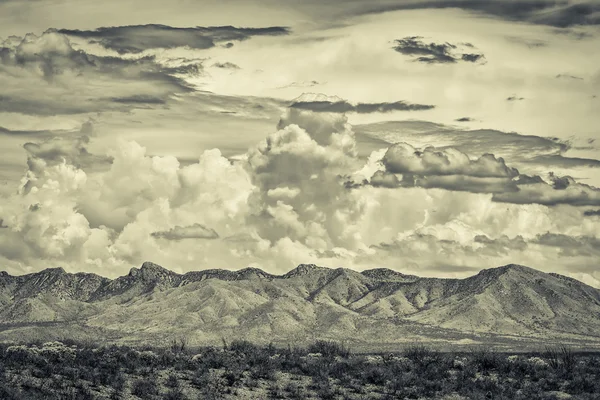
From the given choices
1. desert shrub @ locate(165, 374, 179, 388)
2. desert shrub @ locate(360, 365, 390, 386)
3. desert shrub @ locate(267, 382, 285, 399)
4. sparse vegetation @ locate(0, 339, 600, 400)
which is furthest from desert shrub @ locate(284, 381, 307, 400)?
desert shrub @ locate(165, 374, 179, 388)

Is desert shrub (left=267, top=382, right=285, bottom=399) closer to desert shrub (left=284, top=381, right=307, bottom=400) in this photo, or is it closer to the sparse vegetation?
the sparse vegetation

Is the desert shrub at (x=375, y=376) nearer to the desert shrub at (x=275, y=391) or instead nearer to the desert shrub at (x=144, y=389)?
the desert shrub at (x=275, y=391)

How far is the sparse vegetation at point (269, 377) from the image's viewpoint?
40531 mm

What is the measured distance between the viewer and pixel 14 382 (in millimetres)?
38688

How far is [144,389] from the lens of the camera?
4047 centimetres

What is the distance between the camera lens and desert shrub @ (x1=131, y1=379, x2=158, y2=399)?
1580 inches

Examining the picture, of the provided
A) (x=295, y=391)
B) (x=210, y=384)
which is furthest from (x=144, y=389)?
(x=295, y=391)

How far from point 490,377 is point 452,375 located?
7.39 feet

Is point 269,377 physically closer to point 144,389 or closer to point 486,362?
point 144,389

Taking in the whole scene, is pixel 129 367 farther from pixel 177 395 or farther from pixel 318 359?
pixel 318 359

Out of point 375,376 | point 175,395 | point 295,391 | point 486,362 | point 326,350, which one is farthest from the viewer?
point 326,350

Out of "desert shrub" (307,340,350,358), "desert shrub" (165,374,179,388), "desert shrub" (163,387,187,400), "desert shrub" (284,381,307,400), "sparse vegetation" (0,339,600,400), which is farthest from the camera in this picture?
"desert shrub" (307,340,350,358)

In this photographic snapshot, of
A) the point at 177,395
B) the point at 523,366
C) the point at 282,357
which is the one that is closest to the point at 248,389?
the point at 177,395

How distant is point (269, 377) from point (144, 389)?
892 cm
